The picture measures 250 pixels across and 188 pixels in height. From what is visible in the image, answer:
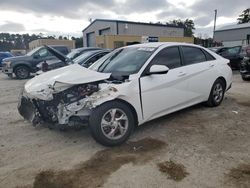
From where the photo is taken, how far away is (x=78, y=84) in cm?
402

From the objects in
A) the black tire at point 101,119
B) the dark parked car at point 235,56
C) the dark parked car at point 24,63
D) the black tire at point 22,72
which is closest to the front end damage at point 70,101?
the black tire at point 101,119

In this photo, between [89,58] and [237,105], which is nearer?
[237,105]

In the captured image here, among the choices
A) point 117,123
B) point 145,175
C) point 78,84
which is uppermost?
point 78,84

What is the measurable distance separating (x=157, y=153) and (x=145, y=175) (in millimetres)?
660

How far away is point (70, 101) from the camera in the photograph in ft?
13.3

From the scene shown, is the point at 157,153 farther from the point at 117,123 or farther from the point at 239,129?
the point at 239,129

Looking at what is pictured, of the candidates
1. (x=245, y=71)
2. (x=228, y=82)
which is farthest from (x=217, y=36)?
(x=228, y=82)

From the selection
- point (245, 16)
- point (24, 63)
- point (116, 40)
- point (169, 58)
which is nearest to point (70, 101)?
point (169, 58)

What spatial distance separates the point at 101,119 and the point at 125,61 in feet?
4.81

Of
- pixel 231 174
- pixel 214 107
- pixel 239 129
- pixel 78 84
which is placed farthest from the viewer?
pixel 214 107

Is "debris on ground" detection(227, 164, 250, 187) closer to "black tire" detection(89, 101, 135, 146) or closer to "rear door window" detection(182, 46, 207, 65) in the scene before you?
"black tire" detection(89, 101, 135, 146)

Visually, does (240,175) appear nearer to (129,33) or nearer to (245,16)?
(129,33)

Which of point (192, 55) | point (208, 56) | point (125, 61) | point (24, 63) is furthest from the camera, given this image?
point (24, 63)

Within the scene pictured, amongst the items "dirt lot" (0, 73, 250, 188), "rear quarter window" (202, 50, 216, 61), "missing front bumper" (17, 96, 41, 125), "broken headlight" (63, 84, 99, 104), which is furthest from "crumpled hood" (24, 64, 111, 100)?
"rear quarter window" (202, 50, 216, 61)
